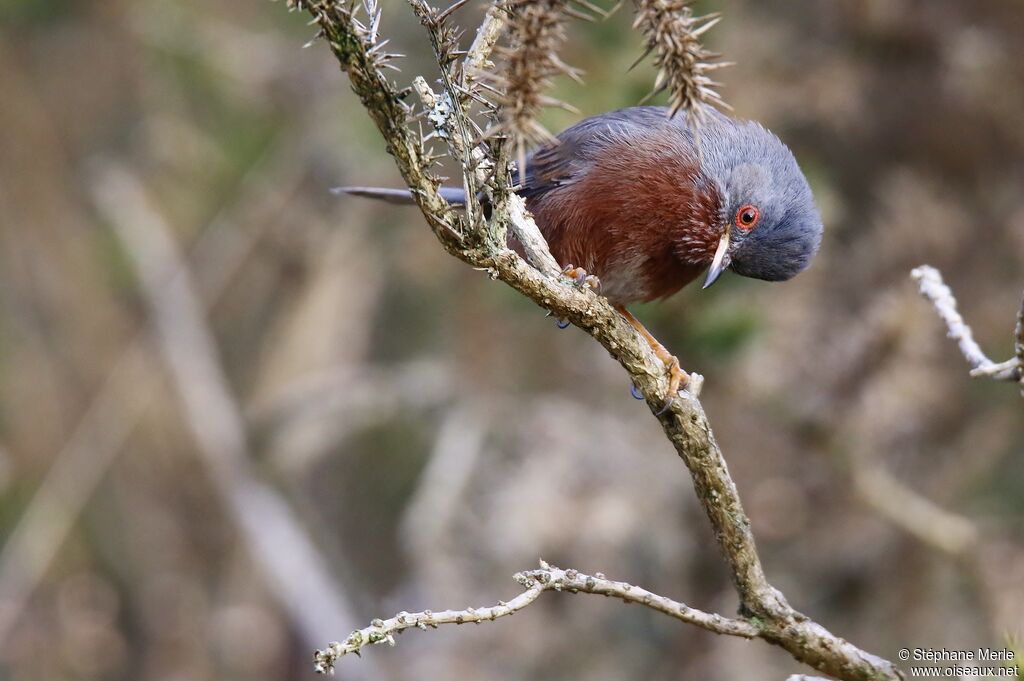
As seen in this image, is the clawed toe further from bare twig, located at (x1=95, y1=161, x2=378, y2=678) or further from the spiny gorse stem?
bare twig, located at (x1=95, y1=161, x2=378, y2=678)

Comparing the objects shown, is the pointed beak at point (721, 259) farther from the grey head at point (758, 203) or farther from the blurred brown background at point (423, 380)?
the blurred brown background at point (423, 380)

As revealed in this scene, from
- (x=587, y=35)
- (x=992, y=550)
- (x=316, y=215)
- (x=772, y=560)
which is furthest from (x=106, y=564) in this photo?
(x=992, y=550)

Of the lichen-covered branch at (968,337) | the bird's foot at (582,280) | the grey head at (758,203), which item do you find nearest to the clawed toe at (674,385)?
the bird's foot at (582,280)

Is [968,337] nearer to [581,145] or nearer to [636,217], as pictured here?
[636,217]

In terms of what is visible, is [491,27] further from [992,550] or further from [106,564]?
[106,564]

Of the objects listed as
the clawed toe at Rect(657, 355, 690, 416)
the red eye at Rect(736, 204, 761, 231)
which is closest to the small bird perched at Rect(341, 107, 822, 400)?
the red eye at Rect(736, 204, 761, 231)

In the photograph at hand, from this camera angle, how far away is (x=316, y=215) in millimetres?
Result: 8734

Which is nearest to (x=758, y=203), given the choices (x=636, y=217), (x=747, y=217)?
(x=747, y=217)

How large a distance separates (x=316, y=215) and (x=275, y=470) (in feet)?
6.67

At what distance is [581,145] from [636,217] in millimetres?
388

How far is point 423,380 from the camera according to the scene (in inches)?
286

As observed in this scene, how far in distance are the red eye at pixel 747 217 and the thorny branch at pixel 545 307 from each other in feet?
4.07

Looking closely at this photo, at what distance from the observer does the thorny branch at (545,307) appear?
6.28 feet

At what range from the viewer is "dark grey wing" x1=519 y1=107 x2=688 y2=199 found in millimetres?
3721
